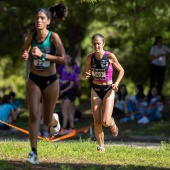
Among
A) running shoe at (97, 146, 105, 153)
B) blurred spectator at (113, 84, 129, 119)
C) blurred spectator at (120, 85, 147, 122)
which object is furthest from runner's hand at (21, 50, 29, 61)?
blurred spectator at (113, 84, 129, 119)

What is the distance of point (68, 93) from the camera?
15367 mm

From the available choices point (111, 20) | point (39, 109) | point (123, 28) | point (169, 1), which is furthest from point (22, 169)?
point (123, 28)

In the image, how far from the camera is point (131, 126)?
55.2 feet

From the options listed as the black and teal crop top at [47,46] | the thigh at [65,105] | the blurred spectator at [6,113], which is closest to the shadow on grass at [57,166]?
the black and teal crop top at [47,46]

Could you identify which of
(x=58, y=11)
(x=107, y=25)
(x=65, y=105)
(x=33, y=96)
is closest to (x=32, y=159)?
(x=33, y=96)

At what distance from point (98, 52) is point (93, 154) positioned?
175cm

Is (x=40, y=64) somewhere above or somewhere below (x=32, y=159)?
above

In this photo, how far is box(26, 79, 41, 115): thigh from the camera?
7.85 m

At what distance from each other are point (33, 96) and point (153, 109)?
9.56 m

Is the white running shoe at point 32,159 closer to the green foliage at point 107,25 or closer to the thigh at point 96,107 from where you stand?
the thigh at point 96,107

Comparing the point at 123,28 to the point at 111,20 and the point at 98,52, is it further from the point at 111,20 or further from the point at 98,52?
the point at 98,52

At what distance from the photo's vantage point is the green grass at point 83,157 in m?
7.77

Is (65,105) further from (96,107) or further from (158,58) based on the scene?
(96,107)

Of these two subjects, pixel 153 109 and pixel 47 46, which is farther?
pixel 153 109
